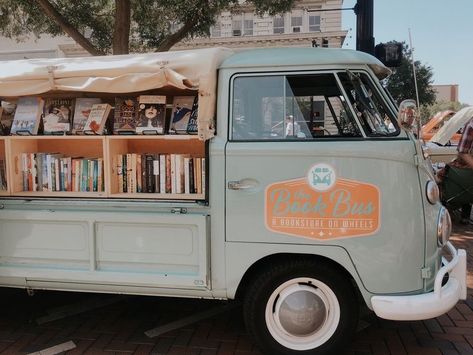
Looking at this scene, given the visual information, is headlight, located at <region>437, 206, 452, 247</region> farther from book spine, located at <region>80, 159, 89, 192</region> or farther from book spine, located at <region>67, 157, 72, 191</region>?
book spine, located at <region>67, 157, 72, 191</region>

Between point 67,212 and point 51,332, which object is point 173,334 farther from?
point 67,212

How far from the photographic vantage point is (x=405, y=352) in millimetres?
3584

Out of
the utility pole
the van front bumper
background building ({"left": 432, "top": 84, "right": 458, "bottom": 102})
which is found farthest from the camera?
background building ({"left": 432, "top": 84, "right": 458, "bottom": 102})

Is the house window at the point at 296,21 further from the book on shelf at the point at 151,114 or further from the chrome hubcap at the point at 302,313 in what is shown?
the chrome hubcap at the point at 302,313

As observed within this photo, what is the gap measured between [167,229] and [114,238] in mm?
439

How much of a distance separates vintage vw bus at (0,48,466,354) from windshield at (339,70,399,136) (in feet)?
0.03

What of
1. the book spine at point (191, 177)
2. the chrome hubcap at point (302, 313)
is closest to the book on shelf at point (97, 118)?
the book spine at point (191, 177)

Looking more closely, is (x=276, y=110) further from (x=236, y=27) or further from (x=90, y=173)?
(x=236, y=27)

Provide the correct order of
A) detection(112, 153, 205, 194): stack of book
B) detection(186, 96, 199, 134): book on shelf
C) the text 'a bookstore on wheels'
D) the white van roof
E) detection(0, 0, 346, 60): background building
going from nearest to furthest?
the white van roof < the text 'a bookstore on wheels' < detection(186, 96, 199, 134): book on shelf < detection(112, 153, 205, 194): stack of book < detection(0, 0, 346, 60): background building

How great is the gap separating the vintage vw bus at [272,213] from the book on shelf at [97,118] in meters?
0.19

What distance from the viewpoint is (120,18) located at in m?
10.4

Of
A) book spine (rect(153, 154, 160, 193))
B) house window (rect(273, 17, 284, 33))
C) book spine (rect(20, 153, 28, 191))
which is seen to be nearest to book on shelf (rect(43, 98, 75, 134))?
book spine (rect(20, 153, 28, 191))

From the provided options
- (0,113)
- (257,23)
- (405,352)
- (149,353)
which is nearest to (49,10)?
(0,113)

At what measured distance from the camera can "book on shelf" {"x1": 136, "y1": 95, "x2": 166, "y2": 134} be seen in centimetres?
382
